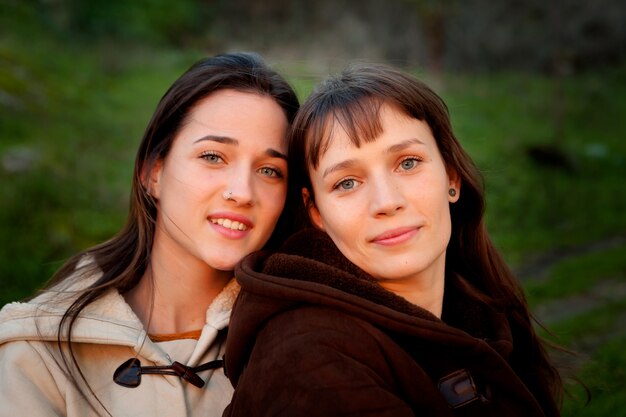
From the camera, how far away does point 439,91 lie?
13.0m

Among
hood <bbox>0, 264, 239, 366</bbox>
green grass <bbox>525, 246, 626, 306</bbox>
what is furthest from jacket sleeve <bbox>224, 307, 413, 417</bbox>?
green grass <bbox>525, 246, 626, 306</bbox>

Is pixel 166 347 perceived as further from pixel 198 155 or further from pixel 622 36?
pixel 622 36

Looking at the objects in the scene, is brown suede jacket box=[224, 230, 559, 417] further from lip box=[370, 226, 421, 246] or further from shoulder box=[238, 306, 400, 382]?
lip box=[370, 226, 421, 246]

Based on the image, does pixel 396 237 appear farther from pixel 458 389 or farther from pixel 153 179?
pixel 153 179

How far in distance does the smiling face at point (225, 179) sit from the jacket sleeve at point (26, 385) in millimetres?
674

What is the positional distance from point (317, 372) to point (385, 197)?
624mm

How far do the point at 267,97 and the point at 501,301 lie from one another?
1.28 metres

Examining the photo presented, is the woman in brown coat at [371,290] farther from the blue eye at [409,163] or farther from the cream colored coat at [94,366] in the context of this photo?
the cream colored coat at [94,366]

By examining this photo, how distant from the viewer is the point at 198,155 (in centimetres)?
263

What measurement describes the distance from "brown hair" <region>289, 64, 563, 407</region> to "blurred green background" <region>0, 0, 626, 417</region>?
34 centimetres

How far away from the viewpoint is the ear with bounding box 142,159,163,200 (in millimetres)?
2871

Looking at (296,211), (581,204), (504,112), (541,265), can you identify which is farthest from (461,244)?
(504,112)

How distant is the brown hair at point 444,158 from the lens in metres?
2.35

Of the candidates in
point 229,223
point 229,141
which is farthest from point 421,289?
point 229,141
